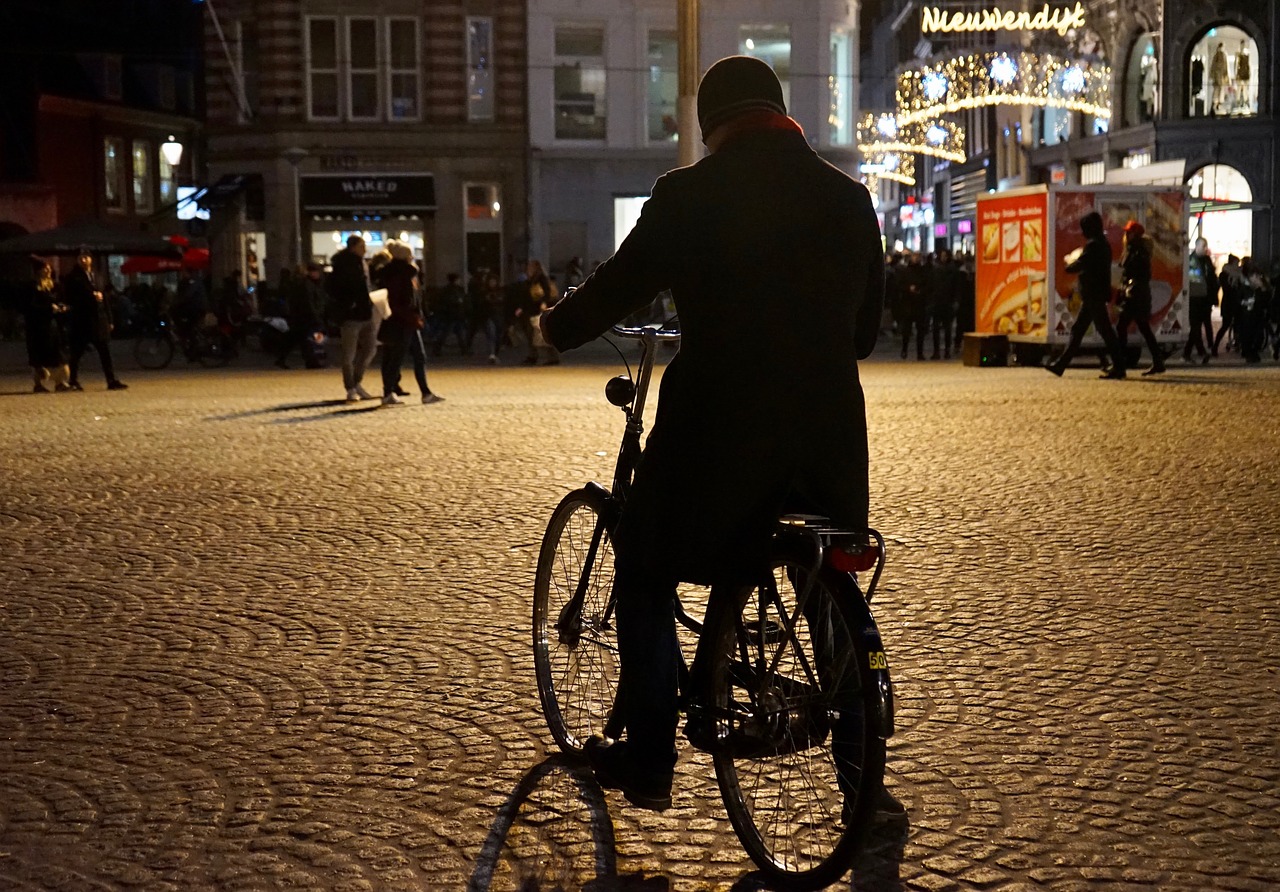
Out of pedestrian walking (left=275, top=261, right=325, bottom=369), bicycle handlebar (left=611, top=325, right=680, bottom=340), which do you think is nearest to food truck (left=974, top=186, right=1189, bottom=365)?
pedestrian walking (left=275, top=261, right=325, bottom=369)

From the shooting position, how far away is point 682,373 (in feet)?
12.2

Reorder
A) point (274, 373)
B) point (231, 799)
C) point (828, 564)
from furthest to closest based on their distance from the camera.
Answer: point (274, 373)
point (231, 799)
point (828, 564)

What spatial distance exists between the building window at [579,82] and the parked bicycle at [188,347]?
14.1m

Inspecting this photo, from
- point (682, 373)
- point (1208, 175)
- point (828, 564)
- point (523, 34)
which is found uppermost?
point (523, 34)

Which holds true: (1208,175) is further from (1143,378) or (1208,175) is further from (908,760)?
(908,760)

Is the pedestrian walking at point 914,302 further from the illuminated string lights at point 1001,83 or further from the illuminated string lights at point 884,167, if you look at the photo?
the illuminated string lights at point 884,167

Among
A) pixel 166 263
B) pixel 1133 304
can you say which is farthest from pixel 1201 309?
pixel 166 263

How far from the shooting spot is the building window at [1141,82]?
131 ft

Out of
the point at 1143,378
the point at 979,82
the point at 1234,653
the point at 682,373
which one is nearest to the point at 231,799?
the point at 682,373

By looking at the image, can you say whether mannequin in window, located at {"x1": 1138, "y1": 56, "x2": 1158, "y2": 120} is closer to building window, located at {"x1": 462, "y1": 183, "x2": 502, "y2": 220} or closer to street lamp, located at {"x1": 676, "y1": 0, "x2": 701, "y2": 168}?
building window, located at {"x1": 462, "y1": 183, "x2": 502, "y2": 220}

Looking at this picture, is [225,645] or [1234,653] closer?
[1234,653]

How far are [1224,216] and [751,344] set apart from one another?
37.3 metres

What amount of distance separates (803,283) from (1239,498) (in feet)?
22.4

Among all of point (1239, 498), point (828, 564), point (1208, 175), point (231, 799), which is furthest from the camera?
point (1208, 175)
